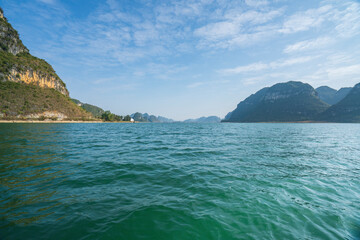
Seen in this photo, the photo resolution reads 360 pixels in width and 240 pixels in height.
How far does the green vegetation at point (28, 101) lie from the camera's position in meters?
89.8

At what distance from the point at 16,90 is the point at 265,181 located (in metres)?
159

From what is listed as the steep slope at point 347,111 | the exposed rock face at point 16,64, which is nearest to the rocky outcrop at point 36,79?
the exposed rock face at point 16,64

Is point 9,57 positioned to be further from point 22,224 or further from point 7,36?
point 22,224

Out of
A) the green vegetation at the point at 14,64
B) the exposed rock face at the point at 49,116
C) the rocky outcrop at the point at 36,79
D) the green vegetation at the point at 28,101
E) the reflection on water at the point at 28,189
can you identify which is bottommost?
the reflection on water at the point at 28,189

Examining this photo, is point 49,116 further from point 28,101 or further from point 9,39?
point 9,39

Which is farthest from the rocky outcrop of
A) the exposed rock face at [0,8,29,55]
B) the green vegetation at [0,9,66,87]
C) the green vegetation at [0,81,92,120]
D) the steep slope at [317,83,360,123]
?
the steep slope at [317,83,360,123]

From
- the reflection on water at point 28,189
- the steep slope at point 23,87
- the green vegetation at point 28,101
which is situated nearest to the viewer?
the reflection on water at point 28,189

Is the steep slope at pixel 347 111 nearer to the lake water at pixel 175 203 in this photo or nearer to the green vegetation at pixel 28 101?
the lake water at pixel 175 203

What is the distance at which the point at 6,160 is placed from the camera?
11.6 m

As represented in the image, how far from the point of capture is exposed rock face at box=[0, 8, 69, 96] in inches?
4270

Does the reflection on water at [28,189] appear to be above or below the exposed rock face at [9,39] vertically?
below

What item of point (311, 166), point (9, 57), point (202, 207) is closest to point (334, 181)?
point (311, 166)

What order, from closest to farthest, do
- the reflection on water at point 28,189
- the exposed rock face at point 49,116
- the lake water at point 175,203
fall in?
the lake water at point 175,203 → the reflection on water at point 28,189 → the exposed rock face at point 49,116

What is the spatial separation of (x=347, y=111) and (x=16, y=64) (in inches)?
13708
